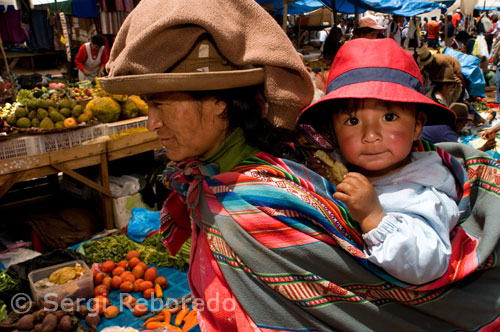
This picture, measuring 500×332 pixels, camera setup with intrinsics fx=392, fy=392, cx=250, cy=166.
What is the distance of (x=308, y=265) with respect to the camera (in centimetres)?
106

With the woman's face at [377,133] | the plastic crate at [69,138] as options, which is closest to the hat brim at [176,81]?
the woman's face at [377,133]

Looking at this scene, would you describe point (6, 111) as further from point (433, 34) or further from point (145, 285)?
point (433, 34)

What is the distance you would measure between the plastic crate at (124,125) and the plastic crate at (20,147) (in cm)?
86

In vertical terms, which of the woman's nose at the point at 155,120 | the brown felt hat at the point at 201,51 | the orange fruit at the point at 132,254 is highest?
the brown felt hat at the point at 201,51

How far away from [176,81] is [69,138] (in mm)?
3722

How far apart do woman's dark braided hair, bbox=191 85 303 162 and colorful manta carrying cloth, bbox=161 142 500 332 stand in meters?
0.07

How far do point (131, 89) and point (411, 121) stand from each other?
86 cm

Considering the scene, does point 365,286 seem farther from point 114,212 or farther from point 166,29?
point 114,212

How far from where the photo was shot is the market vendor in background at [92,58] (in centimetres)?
835

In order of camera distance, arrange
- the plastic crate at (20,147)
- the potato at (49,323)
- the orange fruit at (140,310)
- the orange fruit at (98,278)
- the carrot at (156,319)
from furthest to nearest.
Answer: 1. the plastic crate at (20,147)
2. the orange fruit at (98,278)
3. the orange fruit at (140,310)
4. the carrot at (156,319)
5. the potato at (49,323)

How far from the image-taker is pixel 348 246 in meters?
1.05

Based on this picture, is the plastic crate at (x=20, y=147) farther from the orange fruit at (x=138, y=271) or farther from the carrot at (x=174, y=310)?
the carrot at (x=174, y=310)

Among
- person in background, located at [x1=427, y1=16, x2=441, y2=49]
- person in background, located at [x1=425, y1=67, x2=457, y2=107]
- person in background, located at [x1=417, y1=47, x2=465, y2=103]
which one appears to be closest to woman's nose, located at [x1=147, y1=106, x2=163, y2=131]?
person in background, located at [x1=425, y1=67, x2=457, y2=107]

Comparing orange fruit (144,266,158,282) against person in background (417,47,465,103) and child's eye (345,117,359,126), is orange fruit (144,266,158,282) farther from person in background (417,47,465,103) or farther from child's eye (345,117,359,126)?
person in background (417,47,465,103)
